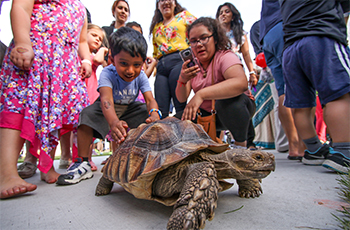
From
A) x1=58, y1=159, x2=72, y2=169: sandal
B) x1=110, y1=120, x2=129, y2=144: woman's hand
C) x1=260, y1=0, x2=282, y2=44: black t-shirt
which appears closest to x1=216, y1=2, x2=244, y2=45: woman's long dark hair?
x1=260, y1=0, x2=282, y2=44: black t-shirt

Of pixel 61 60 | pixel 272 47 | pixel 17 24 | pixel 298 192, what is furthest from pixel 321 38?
pixel 17 24

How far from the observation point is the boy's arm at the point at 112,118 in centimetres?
165

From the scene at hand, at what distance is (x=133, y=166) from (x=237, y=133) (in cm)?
154

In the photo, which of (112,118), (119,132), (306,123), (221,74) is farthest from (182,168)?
(306,123)

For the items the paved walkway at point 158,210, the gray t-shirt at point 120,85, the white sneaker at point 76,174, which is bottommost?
the white sneaker at point 76,174

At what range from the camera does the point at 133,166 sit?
3.94 feet

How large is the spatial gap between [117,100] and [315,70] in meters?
2.30

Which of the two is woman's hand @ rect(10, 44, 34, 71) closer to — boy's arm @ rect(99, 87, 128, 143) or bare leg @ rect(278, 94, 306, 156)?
boy's arm @ rect(99, 87, 128, 143)

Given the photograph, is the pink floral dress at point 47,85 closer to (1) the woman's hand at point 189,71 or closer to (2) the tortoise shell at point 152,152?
(2) the tortoise shell at point 152,152

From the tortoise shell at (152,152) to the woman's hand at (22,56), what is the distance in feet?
3.99

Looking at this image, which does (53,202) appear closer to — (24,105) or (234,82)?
(24,105)

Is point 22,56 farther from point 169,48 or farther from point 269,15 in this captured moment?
point 269,15

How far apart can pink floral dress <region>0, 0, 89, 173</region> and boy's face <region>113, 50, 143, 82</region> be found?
60 centimetres

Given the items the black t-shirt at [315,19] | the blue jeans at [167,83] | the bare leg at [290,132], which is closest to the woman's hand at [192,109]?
the blue jeans at [167,83]
